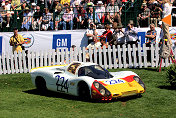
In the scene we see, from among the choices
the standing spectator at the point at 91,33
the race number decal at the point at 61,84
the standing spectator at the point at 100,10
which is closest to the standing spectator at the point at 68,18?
the standing spectator at the point at 100,10

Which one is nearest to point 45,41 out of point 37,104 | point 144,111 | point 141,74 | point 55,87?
point 141,74

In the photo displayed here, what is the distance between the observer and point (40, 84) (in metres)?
11.5

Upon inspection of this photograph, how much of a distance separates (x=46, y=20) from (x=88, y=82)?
11551 millimetres

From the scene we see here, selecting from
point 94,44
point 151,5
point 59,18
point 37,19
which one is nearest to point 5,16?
point 37,19

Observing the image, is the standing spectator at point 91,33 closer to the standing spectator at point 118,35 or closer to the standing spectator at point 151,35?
the standing spectator at point 118,35

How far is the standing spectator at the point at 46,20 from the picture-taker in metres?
20.3

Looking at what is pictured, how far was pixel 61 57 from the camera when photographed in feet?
53.4

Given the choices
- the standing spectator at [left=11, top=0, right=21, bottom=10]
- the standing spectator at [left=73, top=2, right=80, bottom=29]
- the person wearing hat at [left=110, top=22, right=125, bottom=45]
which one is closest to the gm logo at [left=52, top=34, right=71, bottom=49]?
the standing spectator at [left=73, top=2, right=80, bottom=29]

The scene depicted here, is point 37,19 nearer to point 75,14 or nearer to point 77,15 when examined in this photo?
point 75,14

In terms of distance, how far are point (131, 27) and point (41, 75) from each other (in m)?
6.34

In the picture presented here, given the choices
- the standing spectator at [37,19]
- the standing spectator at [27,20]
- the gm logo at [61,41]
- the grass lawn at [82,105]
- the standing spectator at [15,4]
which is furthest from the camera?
the standing spectator at [15,4]

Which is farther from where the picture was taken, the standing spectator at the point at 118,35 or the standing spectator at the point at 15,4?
the standing spectator at the point at 15,4

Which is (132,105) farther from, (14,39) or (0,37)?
(0,37)

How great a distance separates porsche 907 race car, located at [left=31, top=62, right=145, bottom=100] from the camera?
30.6ft
